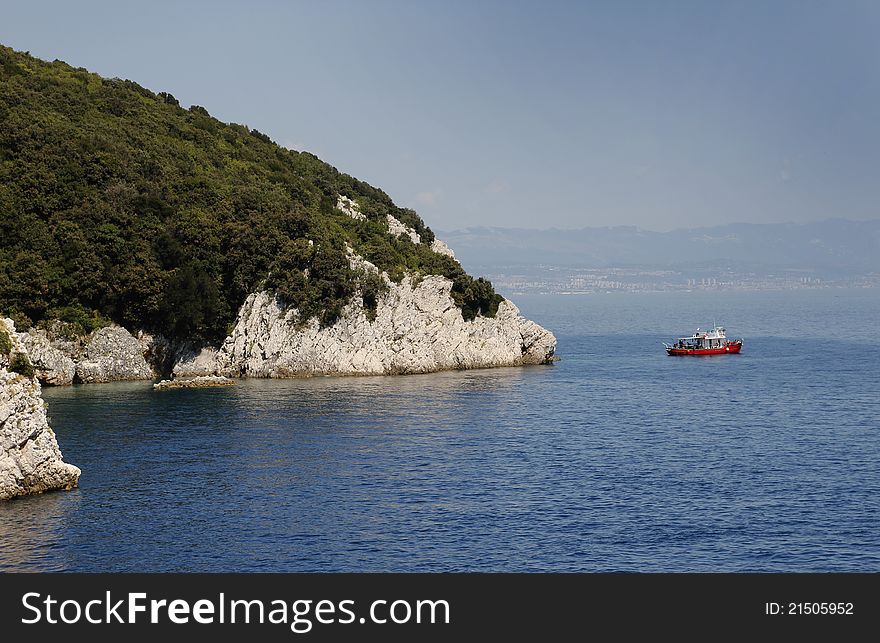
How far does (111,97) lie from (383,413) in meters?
69.0

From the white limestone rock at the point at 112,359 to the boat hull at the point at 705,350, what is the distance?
66829 millimetres

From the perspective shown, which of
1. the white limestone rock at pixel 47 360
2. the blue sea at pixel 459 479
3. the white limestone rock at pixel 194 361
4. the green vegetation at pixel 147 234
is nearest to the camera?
the blue sea at pixel 459 479

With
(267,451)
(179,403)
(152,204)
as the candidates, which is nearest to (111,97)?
(152,204)

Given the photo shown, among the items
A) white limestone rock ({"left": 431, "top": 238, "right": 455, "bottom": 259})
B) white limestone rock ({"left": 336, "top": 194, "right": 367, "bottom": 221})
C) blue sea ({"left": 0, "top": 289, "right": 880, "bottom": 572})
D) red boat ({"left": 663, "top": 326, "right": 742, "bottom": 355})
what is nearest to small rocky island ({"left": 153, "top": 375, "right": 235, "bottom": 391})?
blue sea ({"left": 0, "top": 289, "right": 880, "bottom": 572})

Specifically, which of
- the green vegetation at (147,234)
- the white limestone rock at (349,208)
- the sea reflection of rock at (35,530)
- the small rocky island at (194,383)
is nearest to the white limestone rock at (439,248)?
the green vegetation at (147,234)

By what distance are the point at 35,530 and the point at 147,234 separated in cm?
6128

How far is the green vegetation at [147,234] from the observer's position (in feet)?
307

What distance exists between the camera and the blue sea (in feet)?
126

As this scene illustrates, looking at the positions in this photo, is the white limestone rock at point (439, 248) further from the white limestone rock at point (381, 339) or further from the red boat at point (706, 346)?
the red boat at point (706, 346)

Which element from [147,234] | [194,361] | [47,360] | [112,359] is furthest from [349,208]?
[47,360]

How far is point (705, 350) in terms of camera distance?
128m

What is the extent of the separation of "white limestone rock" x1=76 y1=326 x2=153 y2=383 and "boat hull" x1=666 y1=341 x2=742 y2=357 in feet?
219
